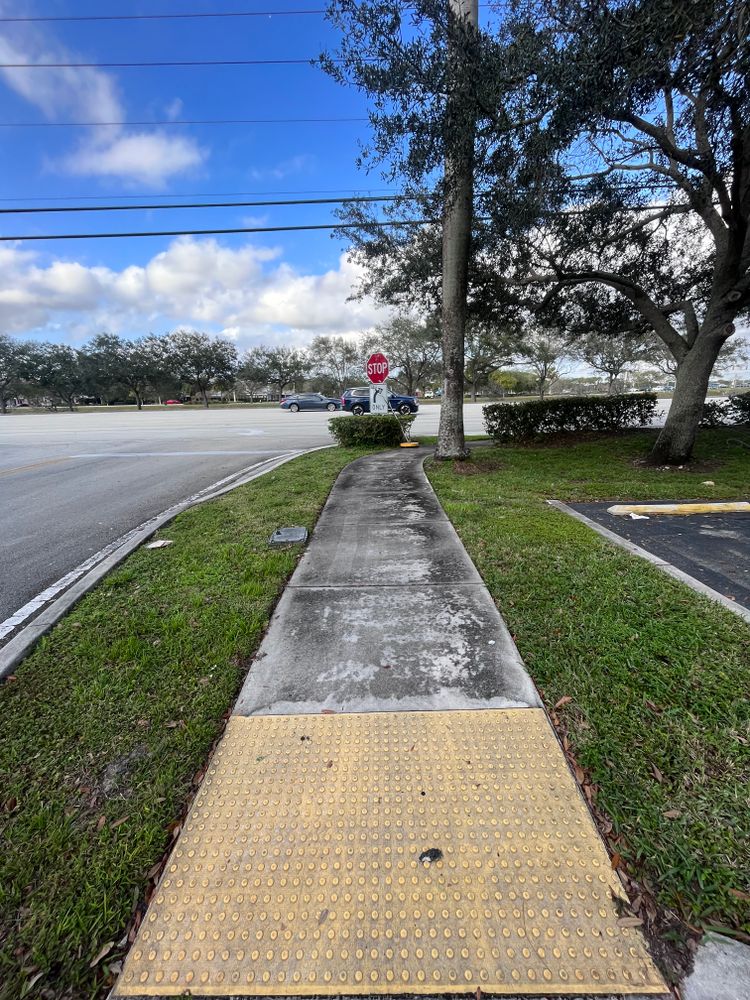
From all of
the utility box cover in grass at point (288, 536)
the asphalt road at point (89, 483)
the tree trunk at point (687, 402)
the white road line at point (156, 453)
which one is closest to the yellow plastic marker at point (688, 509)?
the tree trunk at point (687, 402)

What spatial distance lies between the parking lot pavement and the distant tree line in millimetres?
36595

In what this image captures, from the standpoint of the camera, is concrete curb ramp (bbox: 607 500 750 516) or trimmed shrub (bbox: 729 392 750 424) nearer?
concrete curb ramp (bbox: 607 500 750 516)

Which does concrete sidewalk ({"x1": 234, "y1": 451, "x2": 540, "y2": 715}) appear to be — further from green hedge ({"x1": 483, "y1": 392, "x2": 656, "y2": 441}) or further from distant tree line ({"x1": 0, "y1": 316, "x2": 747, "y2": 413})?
distant tree line ({"x1": 0, "y1": 316, "x2": 747, "y2": 413})

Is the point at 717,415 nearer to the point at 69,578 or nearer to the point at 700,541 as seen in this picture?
the point at 700,541

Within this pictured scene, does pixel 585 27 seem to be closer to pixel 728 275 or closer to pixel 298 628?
pixel 728 275

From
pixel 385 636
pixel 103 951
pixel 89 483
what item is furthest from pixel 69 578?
pixel 89 483

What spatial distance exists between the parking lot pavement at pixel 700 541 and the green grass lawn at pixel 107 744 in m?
3.45

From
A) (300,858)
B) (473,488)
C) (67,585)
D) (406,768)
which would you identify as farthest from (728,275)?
(67,585)

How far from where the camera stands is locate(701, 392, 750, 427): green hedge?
12.9m

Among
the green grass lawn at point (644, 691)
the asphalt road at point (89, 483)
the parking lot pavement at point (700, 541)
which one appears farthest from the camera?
the asphalt road at point (89, 483)

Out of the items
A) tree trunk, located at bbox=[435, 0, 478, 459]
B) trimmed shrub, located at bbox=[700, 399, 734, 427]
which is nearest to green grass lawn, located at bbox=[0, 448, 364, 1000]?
tree trunk, located at bbox=[435, 0, 478, 459]

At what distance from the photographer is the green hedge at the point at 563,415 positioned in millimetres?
11820

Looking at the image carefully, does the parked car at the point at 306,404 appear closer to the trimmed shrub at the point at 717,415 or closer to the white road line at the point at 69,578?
the trimmed shrub at the point at 717,415

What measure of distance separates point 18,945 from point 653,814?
212cm
